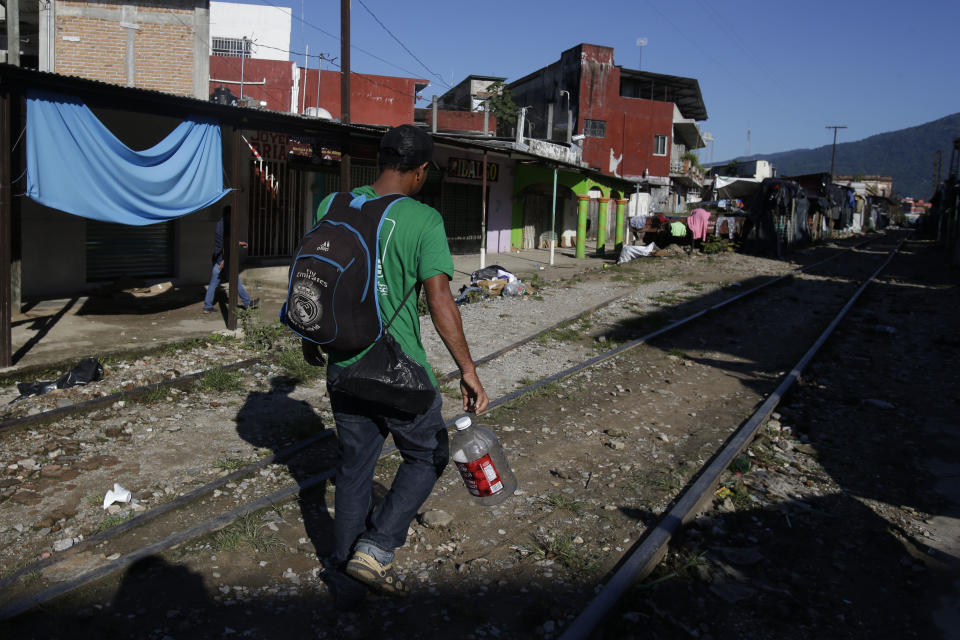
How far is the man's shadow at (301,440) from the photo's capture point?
4008 mm

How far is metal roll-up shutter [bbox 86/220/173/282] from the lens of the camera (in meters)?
11.7

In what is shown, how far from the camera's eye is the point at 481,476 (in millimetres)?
3238

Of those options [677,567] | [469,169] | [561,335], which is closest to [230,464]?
[677,567]

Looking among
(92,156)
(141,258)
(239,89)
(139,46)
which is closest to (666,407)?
(92,156)

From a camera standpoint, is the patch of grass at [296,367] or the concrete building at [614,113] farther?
the concrete building at [614,113]

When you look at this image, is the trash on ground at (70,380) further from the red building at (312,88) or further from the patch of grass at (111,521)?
the red building at (312,88)

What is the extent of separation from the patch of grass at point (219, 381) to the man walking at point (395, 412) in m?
4.07

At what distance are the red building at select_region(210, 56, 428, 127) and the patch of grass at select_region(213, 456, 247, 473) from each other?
77.4 ft

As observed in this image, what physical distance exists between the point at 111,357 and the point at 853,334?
10926 millimetres

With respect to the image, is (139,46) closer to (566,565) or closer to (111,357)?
(111,357)

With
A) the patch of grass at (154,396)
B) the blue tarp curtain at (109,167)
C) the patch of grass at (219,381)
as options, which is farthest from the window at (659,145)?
the patch of grass at (154,396)

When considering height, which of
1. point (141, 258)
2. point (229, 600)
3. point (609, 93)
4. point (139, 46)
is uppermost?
point (609, 93)

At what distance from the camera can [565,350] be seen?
30.4 ft

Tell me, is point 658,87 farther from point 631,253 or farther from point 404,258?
point 404,258
